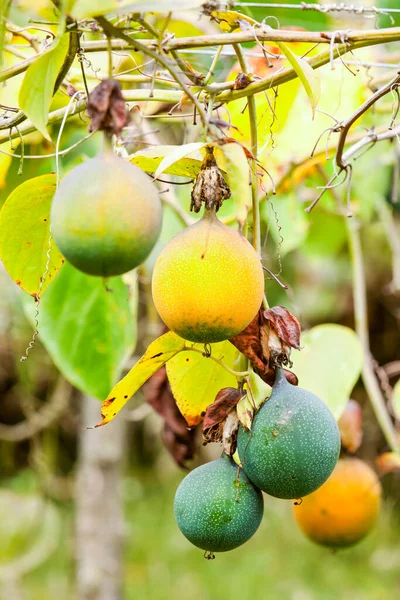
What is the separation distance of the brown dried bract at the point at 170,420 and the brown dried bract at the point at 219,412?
0.81 ft

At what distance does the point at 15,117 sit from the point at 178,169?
13cm

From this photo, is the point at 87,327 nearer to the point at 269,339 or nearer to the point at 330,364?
the point at 330,364

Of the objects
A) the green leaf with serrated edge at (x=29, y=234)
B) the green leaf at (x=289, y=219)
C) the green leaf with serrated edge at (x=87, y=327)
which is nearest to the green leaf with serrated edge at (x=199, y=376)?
the green leaf with serrated edge at (x=29, y=234)

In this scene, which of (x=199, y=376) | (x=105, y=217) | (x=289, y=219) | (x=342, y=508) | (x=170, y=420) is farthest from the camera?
(x=289, y=219)

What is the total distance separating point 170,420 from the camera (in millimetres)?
766

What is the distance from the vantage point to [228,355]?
546 millimetres

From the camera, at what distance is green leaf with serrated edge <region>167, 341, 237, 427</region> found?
1.79 feet

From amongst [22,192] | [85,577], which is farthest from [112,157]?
[85,577]

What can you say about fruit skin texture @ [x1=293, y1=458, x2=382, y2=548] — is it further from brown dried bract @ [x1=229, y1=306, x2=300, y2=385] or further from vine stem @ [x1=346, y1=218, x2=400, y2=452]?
brown dried bract @ [x1=229, y1=306, x2=300, y2=385]

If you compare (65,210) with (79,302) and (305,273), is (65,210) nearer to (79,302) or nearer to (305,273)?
(79,302)

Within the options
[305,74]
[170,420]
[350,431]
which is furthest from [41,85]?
[350,431]

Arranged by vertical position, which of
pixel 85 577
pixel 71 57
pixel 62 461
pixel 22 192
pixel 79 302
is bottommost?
pixel 62 461

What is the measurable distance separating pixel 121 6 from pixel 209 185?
0.38 ft

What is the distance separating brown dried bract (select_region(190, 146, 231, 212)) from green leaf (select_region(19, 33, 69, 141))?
0.31 feet
